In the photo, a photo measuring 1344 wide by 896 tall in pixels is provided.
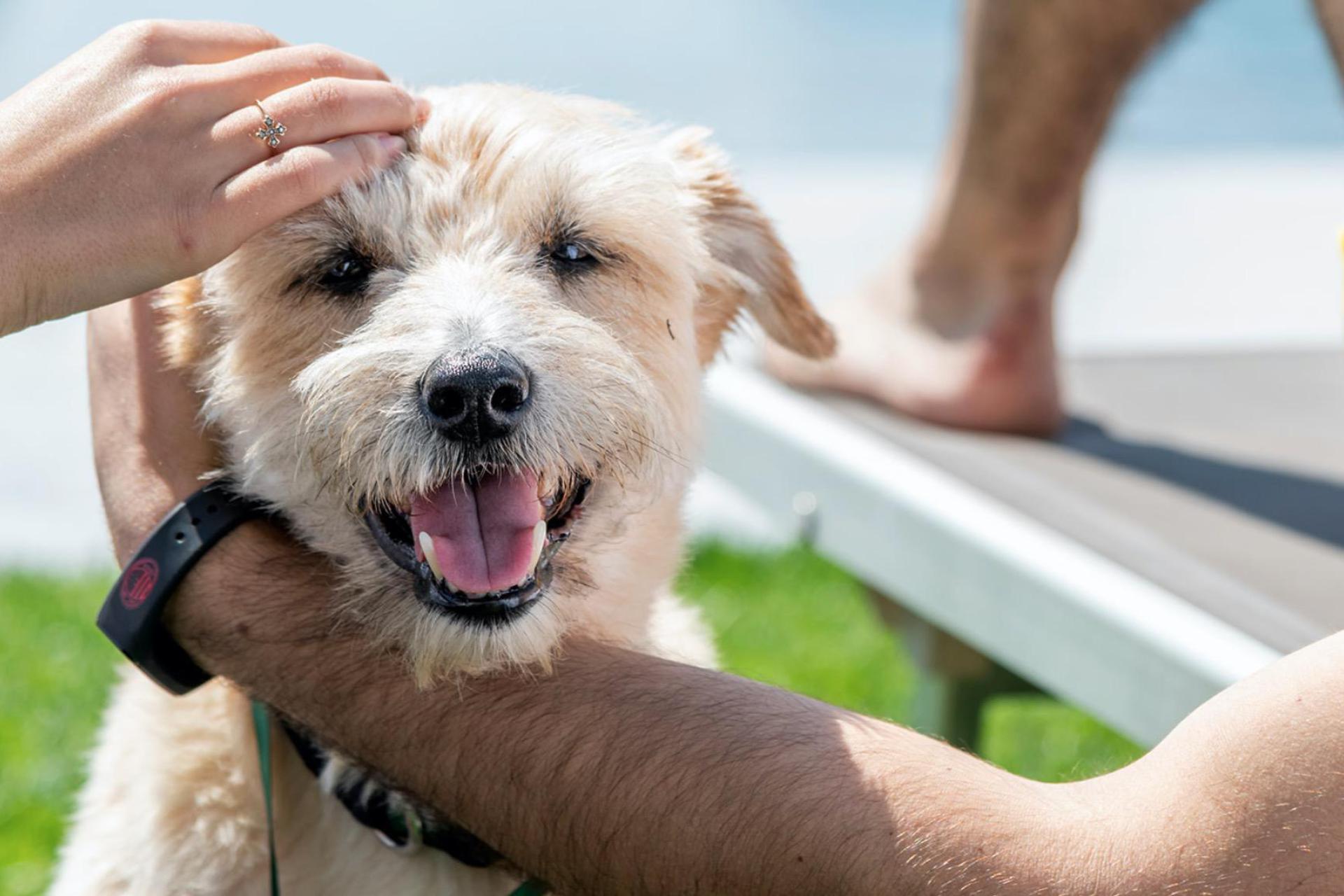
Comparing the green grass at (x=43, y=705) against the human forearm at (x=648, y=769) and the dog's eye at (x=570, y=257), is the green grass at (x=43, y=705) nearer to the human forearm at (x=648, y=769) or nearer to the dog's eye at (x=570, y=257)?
the human forearm at (x=648, y=769)

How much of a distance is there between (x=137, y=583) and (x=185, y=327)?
413 millimetres

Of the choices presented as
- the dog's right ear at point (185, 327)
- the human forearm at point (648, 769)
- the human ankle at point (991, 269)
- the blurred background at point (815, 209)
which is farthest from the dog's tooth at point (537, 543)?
the human ankle at point (991, 269)

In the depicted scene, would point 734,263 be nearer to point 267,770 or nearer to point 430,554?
point 430,554

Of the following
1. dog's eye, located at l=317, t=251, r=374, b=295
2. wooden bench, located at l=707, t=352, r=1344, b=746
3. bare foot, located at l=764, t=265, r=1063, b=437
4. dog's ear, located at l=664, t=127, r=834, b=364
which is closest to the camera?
dog's eye, located at l=317, t=251, r=374, b=295

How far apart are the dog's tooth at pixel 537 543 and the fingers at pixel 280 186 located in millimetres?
453

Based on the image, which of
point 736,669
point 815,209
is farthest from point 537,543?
point 815,209

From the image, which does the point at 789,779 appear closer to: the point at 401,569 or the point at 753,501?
the point at 401,569

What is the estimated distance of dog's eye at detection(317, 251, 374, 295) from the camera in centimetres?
188

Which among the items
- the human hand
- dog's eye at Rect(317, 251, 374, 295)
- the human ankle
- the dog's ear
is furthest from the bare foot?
the human hand

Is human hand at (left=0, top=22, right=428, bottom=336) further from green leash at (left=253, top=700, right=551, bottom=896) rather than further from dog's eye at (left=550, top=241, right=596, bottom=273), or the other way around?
green leash at (left=253, top=700, right=551, bottom=896)

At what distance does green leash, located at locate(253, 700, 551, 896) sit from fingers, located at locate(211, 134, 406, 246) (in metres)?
0.60

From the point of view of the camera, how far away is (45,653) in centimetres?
433

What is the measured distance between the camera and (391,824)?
1.83 metres

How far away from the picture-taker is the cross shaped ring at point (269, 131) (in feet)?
5.32
